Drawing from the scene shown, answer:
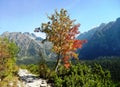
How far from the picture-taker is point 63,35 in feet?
124

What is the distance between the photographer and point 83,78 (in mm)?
31734

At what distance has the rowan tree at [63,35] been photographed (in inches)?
1490

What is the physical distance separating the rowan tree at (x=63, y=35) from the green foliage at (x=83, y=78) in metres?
2.53

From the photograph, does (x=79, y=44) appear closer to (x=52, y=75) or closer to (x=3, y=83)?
(x=52, y=75)

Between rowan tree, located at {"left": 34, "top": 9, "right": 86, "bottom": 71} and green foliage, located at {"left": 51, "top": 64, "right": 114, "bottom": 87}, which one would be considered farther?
rowan tree, located at {"left": 34, "top": 9, "right": 86, "bottom": 71}

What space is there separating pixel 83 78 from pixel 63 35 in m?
8.78

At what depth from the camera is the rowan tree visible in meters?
37.8

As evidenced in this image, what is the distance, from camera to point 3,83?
2992cm

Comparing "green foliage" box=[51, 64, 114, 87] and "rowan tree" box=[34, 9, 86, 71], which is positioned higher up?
"rowan tree" box=[34, 9, 86, 71]

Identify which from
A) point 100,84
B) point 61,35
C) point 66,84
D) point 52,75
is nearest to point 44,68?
point 52,75

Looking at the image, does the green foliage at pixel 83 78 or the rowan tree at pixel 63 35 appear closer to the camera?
the green foliage at pixel 83 78

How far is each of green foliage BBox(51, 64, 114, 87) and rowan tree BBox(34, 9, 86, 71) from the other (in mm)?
2529

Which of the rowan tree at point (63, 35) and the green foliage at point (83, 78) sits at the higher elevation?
the rowan tree at point (63, 35)

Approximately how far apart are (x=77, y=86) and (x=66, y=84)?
1.68 meters
